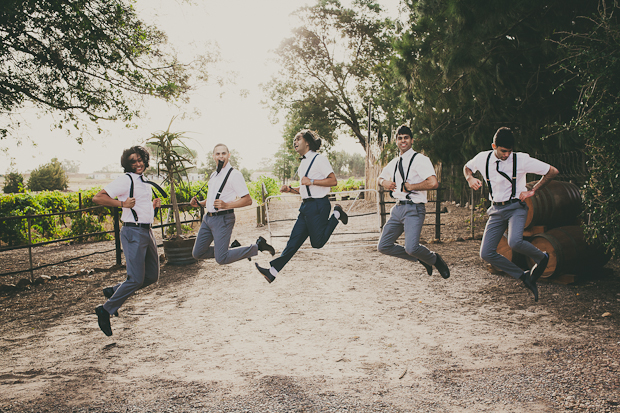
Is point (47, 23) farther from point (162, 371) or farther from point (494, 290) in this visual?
point (494, 290)

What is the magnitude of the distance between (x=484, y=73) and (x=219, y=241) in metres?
6.66

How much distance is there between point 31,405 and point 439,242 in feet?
33.1

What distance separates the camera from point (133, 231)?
13.0 ft

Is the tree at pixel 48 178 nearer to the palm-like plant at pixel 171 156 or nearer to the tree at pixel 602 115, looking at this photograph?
the palm-like plant at pixel 171 156

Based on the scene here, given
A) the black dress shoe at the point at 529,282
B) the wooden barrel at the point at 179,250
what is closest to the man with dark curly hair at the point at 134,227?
the black dress shoe at the point at 529,282

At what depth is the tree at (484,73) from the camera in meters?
7.53

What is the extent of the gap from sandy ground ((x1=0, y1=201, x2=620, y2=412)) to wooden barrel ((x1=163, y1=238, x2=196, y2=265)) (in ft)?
3.22

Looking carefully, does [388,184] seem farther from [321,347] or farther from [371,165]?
[371,165]

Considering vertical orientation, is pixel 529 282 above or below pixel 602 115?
below

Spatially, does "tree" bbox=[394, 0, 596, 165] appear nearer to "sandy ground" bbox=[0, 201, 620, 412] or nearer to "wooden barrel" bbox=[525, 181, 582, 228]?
"wooden barrel" bbox=[525, 181, 582, 228]

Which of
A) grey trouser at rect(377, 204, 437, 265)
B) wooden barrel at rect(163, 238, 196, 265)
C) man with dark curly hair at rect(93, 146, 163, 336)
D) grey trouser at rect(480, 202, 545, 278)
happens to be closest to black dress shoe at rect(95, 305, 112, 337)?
man with dark curly hair at rect(93, 146, 163, 336)

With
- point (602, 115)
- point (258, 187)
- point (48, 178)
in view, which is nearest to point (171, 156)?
point (602, 115)

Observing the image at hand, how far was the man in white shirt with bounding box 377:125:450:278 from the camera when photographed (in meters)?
4.16

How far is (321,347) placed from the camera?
18.1 feet
